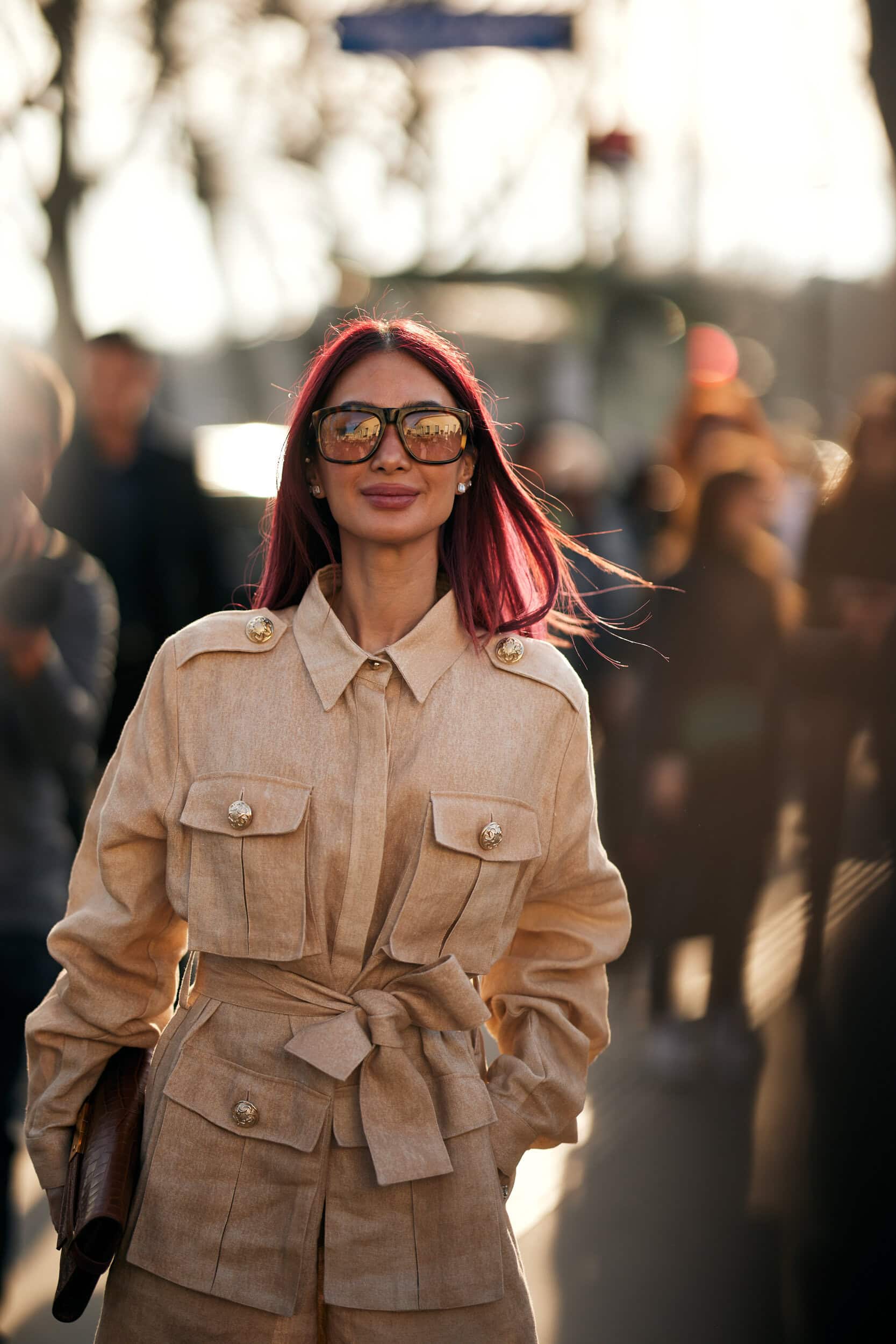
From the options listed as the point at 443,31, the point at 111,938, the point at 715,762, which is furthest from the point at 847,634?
the point at 443,31

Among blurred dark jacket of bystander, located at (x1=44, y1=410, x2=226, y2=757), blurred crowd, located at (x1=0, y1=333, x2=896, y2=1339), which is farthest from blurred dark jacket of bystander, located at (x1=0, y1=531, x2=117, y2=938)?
blurred dark jacket of bystander, located at (x1=44, y1=410, x2=226, y2=757)

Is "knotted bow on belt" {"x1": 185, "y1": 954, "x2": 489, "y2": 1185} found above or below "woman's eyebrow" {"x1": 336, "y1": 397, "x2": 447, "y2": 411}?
below

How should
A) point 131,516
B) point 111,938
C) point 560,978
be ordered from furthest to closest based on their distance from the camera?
point 131,516, point 560,978, point 111,938

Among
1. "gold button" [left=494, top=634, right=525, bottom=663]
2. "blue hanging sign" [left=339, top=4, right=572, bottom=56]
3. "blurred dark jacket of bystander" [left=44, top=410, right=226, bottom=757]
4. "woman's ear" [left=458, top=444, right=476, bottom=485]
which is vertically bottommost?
"blurred dark jacket of bystander" [left=44, top=410, right=226, bottom=757]

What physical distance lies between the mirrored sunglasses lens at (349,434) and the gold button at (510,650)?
1.08 ft

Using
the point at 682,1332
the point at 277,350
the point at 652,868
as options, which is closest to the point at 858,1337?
the point at 682,1332

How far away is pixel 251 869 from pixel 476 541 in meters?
0.57

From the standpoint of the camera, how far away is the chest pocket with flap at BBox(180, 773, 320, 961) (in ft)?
6.53

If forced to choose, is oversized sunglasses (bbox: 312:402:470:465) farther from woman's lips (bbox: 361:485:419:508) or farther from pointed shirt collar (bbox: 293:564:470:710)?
pointed shirt collar (bbox: 293:564:470:710)

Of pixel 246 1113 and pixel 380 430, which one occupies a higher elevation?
pixel 380 430

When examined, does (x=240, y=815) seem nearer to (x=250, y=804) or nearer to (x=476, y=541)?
(x=250, y=804)

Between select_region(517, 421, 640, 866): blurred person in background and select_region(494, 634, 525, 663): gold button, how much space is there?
12.2 feet

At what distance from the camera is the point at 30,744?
3.29 meters

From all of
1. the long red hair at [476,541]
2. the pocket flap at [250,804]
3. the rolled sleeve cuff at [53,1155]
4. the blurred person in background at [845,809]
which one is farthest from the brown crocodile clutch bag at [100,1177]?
the blurred person in background at [845,809]
